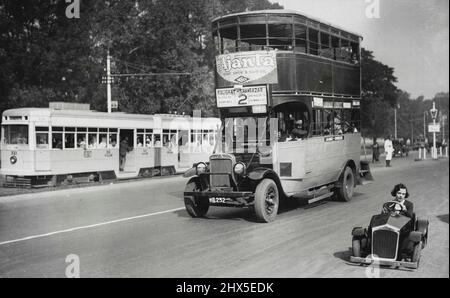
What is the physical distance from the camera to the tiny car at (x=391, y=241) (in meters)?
6.63

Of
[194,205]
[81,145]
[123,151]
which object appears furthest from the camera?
[123,151]

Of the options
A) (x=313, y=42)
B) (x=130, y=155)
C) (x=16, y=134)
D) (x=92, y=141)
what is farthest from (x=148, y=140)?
(x=313, y=42)

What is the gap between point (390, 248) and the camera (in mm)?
6680

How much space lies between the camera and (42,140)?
19625mm

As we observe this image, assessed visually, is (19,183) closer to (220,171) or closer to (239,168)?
(220,171)

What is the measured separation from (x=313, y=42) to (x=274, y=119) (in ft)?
8.74

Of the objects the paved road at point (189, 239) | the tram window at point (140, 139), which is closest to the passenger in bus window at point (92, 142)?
→ the tram window at point (140, 139)

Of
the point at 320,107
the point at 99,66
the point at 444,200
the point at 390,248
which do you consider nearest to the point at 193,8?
the point at 99,66

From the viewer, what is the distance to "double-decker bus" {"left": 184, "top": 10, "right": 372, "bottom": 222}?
11.0 meters

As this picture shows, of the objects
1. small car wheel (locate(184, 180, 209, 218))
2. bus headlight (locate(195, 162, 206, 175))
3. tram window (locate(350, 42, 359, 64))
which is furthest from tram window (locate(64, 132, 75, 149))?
tram window (locate(350, 42, 359, 64))

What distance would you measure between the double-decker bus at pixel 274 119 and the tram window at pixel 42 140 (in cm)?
933

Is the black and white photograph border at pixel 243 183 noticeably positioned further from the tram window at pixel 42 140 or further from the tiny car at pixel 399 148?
the tiny car at pixel 399 148

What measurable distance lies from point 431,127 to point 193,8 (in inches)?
691

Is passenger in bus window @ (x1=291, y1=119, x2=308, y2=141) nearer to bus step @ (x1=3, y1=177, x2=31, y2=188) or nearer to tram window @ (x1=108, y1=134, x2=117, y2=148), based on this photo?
bus step @ (x1=3, y1=177, x2=31, y2=188)
